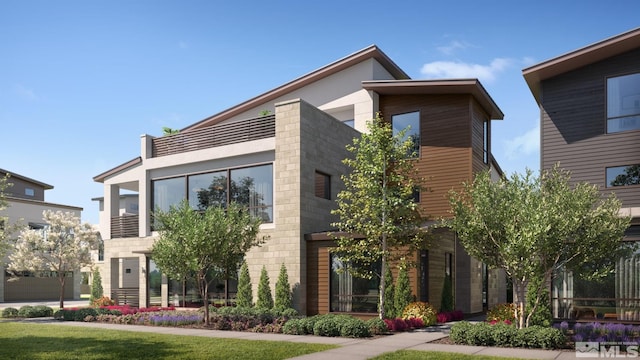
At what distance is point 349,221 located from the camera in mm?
19016

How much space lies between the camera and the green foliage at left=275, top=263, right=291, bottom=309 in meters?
21.0

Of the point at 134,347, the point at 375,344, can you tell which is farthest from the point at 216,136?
the point at 375,344

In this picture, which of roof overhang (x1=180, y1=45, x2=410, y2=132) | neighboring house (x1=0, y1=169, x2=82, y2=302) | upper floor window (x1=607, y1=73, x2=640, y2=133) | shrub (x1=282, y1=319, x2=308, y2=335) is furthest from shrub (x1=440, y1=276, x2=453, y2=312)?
neighboring house (x1=0, y1=169, x2=82, y2=302)

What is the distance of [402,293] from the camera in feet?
63.2

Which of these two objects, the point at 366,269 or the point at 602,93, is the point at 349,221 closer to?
the point at 366,269

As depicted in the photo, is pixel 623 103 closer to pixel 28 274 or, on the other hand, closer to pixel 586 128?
pixel 586 128

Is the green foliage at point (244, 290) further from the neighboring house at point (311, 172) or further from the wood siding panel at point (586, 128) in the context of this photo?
the wood siding panel at point (586, 128)

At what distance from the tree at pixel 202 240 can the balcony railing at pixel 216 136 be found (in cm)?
436

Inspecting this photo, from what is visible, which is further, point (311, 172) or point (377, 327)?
point (311, 172)

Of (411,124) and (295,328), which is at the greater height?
(411,124)

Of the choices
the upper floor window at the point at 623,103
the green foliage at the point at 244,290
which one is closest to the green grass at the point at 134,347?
the green foliage at the point at 244,290

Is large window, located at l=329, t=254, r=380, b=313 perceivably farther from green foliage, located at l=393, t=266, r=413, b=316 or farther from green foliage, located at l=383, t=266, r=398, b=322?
green foliage, located at l=393, t=266, r=413, b=316

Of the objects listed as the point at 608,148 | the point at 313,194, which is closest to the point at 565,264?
the point at 608,148

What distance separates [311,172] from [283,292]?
4.69m
